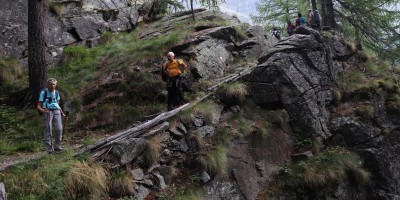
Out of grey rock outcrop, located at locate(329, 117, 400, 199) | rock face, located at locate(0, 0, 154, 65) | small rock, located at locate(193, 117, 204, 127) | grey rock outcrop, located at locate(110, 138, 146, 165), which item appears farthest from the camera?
rock face, located at locate(0, 0, 154, 65)

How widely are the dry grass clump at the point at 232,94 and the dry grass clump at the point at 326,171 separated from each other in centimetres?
265

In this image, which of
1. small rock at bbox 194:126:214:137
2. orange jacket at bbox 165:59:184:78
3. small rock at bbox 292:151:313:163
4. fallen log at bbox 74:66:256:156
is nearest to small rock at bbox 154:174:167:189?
fallen log at bbox 74:66:256:156

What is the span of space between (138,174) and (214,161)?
2104 millimetres

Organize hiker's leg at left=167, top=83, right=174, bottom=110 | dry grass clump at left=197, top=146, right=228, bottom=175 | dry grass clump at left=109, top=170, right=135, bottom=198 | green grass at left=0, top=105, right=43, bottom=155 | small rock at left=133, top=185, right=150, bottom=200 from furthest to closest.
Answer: hiker's leg at left=167, top=83, right=174, bottom=110 → green grass at left=0, top=105, right=43, bottom=155 → dry grass clump at left=197, top=146, right=228, bottom=175 → small rock at left=133, top=185, right=150, bottom=200 → dry grass clump at left=109, top=170, right=135, bottom=198

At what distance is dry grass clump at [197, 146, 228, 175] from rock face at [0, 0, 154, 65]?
8576mm

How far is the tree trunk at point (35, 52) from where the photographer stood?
12172 millimetres

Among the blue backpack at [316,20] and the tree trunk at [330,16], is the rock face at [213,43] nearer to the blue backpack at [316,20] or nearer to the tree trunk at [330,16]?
the blue backpack at [316,20]

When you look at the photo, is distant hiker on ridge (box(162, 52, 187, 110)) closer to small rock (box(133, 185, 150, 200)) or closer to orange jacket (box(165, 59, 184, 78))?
orange jacket (box(165, 59, 184, 78))

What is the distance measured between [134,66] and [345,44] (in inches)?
378

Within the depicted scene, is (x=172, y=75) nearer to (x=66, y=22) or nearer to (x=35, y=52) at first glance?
(x=35, y=52)

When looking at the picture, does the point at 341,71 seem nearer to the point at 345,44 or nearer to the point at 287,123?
the point at 345,44

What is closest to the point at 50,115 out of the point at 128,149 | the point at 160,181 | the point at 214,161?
the point at 128,149

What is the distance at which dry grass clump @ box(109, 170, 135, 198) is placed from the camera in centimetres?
804

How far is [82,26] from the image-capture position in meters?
17.4
